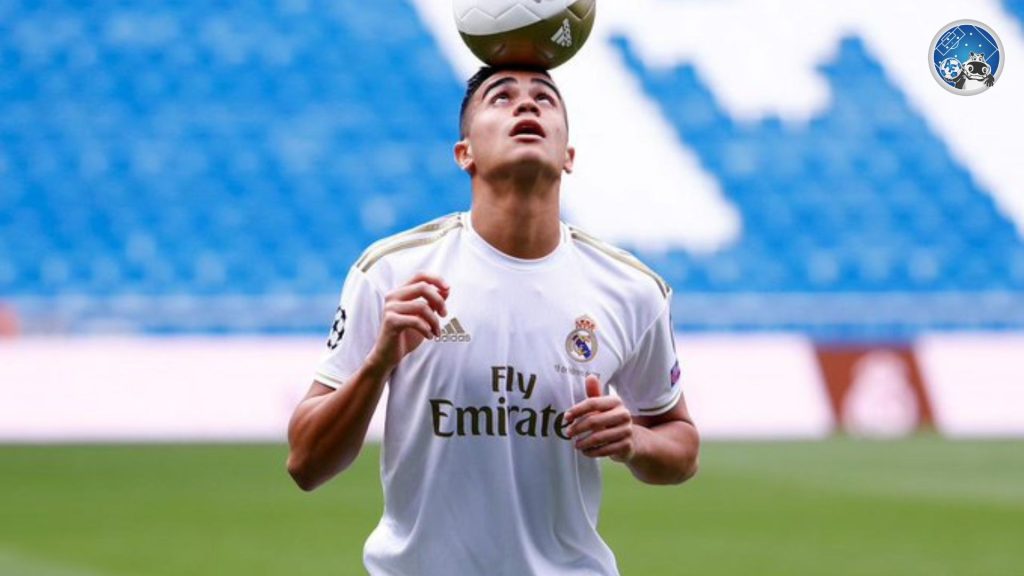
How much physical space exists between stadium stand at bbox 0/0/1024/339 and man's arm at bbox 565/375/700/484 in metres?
12.9

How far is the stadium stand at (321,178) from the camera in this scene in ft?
58.1

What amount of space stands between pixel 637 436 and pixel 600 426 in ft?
0.90

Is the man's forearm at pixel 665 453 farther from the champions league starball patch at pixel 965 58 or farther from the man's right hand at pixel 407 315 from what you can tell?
the champions league starball patch at pixel 965 58

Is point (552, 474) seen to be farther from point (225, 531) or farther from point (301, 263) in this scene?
point (301, 263)

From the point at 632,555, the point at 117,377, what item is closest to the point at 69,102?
the point at 117,377

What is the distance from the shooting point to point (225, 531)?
9.90 m

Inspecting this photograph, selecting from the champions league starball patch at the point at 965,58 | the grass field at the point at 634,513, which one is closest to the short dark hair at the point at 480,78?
the champions league starball patch at the point at 965,58

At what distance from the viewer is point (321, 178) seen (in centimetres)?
1859

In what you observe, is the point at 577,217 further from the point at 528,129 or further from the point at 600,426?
the point at 600,426

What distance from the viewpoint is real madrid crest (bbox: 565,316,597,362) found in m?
3.73

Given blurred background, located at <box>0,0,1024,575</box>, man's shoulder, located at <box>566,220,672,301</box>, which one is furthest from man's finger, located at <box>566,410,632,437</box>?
blurred background, located at <box>0,0,1024,575</box>

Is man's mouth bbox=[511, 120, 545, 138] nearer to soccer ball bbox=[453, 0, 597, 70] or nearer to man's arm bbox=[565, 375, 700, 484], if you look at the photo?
soccer ball bbox=[453, 0, 597, 70]

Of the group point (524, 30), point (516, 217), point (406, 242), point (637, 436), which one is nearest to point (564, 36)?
point (524, 30)

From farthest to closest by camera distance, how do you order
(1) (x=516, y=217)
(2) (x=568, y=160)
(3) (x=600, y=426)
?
1. (2) (x=568, y=160)
2. (1) (x=516, y=217)
3. (3) (x=600, y=426)
